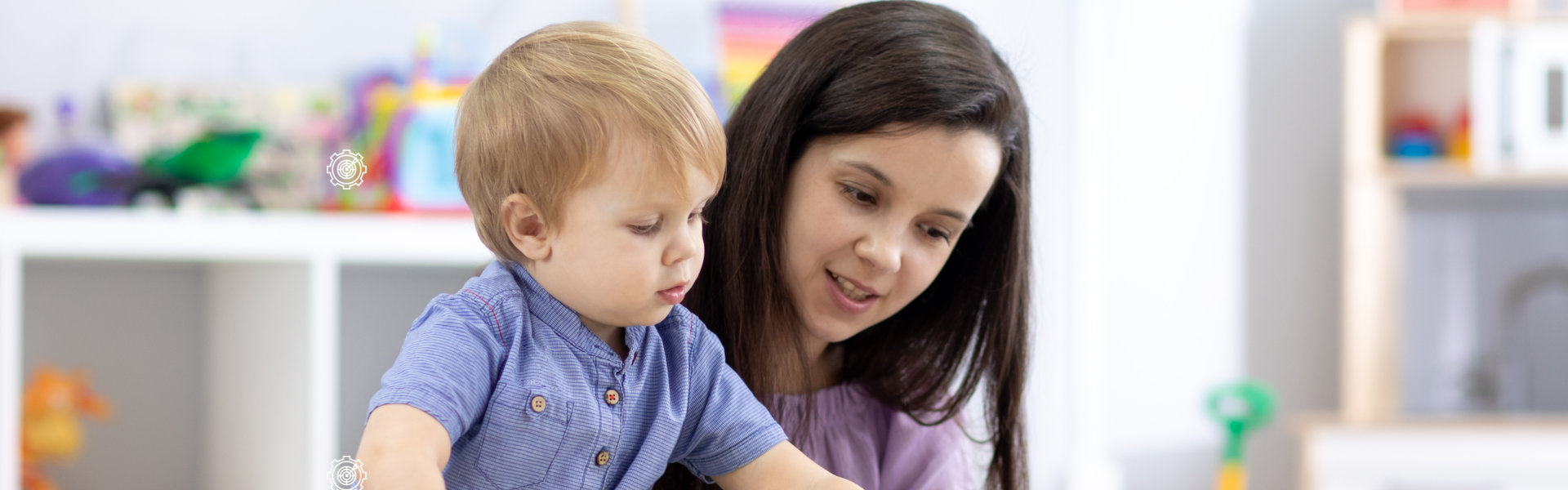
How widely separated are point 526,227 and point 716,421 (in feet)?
0.39

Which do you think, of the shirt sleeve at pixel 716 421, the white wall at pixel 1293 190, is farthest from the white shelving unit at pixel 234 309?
the white wall at pixel 1293 190

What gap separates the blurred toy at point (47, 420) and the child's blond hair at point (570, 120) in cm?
128

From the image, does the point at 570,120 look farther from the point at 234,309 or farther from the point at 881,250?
the point at 234,309

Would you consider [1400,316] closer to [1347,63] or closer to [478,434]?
[1347,63]

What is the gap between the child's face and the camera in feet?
1.44

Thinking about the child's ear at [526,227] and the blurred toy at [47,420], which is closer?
the child's ear at [526,227]


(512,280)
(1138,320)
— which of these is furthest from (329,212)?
(1138,320)

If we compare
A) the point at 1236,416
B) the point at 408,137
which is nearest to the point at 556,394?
the point at 408,137

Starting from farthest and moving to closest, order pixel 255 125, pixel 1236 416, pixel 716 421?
1. pixel 1236 416
2. pixel 255 125
3. pixel 716 421

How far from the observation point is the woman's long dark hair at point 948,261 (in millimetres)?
651

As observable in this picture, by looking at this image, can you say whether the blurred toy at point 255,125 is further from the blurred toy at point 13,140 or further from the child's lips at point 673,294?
the child's lips at point 673,294

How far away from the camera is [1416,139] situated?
2414 millimetres

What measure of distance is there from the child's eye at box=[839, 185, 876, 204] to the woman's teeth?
0.05 m

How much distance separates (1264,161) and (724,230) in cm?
228
